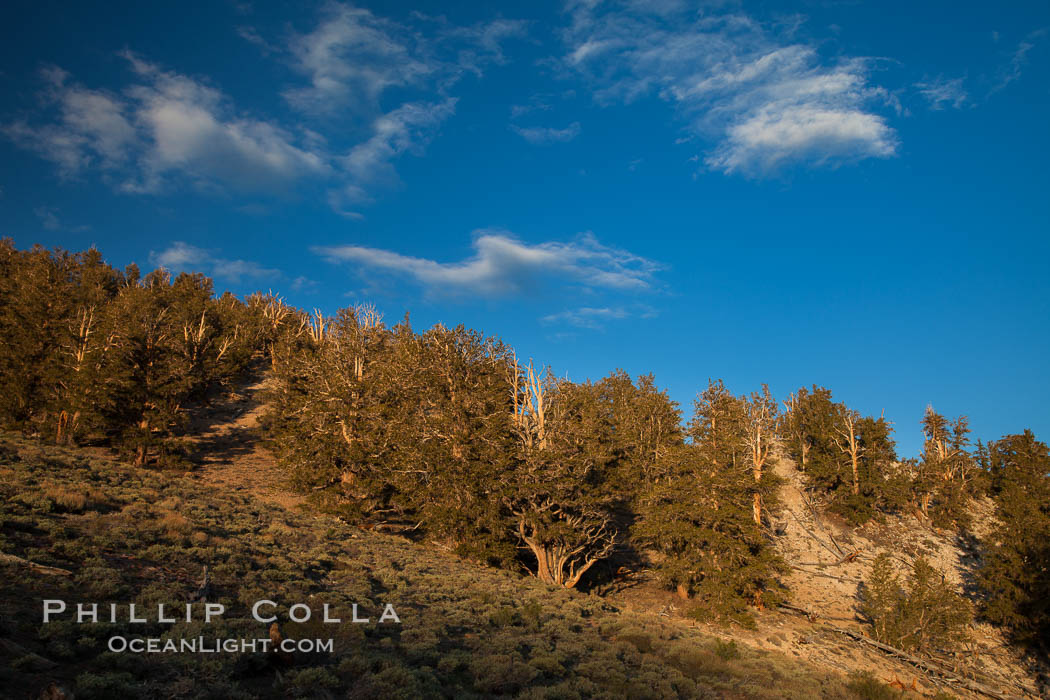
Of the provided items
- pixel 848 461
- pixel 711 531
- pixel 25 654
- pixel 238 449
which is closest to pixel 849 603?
pixel 711 531

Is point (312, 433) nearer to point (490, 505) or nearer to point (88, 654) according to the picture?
point (490, 505)

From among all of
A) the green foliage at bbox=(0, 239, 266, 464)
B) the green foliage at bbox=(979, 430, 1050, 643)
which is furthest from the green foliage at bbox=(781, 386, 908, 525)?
the green foliage at bbox=(0, 239, 266, 464)

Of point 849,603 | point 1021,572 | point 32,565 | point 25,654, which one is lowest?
point 849,603

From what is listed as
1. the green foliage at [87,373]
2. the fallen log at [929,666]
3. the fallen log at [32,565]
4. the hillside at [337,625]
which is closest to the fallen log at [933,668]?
the fallen log at [929,666]

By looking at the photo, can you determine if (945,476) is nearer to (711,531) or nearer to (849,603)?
(849,603)

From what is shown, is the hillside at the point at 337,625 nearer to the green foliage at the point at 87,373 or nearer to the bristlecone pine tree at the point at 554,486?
the bristlecone pine tree at the point at 554,486

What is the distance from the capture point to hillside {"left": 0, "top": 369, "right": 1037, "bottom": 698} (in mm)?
9906

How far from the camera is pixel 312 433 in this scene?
3650cm

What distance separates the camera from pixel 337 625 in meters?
14.0

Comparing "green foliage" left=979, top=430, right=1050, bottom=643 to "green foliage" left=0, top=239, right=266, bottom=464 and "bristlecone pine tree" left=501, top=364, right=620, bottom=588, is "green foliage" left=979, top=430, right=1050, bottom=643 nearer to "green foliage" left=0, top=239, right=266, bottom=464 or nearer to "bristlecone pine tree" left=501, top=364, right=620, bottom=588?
"bristlecone pine tree" left=501, top=364, right=620, bottom=588

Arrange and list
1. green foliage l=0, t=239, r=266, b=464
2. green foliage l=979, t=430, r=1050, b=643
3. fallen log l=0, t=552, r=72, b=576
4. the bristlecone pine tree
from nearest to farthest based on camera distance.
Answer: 1. fallen log l=0, t=552, r=72, b=576
2. the bristlecone pine tree
3. green foliage l=979, t=430, r=1050, b=643
4. green foliage l=0, t=239, r=266, b=464

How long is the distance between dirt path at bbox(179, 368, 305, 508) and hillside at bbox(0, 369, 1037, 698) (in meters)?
6.45

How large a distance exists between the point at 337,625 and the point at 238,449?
42.1m

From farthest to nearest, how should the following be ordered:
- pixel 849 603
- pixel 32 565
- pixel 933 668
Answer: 1. pixel 849 603
2. pixel 933 668
3. pixel 32 565
